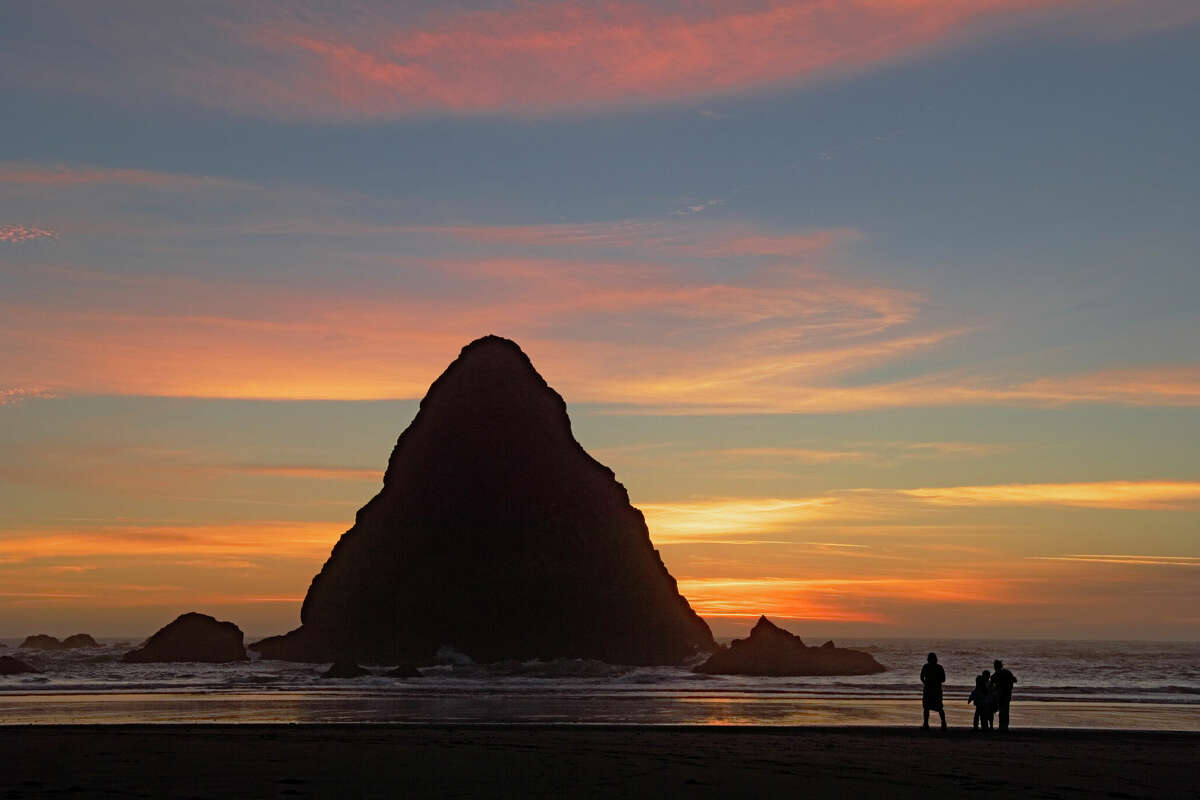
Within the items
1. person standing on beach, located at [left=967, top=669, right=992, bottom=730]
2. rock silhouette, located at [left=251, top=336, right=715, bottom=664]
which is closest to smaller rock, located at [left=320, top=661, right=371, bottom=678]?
rock silhouette, located at [left=251, top=336, right=715, bottom=664]

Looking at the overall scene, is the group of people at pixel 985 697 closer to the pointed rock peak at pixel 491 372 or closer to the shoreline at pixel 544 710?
the shoreline at pixel 544 710

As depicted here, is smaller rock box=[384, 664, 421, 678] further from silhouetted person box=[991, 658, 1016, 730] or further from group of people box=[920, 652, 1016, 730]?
silhouetted person box=[991, 658, 1016, 730]

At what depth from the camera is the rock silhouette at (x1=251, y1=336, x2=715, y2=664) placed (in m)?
103

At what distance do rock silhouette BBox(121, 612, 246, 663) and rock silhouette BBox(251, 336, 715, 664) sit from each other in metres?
5.53

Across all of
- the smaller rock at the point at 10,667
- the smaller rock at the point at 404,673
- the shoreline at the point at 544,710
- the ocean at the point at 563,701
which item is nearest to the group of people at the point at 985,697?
the shoreline at the point at 544,710

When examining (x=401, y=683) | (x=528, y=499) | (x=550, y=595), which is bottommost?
(x=401, y=683)

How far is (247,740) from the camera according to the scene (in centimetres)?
2889

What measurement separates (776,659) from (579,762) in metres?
73.3

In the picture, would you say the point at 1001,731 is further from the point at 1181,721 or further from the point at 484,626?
the point at 484,626

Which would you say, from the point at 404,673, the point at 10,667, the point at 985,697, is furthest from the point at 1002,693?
the point at 10,667

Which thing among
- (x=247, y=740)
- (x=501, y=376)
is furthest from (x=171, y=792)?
(x=501, y=376)

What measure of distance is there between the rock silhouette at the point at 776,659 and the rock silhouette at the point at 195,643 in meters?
44.6

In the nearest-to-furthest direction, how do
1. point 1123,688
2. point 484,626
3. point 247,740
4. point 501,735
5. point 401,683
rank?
point 247,740, point 501,735, point 1123,688, point 401,683, point 484,626

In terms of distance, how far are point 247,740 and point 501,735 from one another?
6785mm
